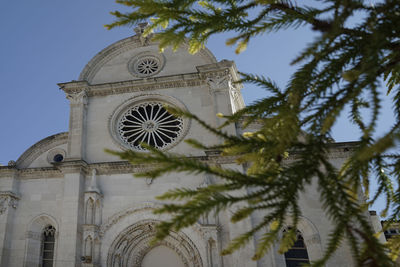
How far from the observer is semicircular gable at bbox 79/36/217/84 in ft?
55.3

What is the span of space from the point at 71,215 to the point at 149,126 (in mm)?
4796

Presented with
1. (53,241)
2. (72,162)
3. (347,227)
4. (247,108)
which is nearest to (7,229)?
(53,241)

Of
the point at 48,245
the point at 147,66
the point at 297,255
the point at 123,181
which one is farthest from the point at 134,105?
the point at 297,255

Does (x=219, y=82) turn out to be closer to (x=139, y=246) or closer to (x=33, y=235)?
(x=139, y=246)

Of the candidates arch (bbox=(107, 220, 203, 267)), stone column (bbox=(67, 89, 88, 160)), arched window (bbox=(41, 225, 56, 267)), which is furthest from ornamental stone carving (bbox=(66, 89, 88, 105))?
arch (bbox=(107, 220, 203, 267))

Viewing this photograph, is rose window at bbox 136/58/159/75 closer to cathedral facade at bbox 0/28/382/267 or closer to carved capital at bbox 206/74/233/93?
cathedral facade at bbox 0/28/382/267

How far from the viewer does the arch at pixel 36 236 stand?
1427 cm

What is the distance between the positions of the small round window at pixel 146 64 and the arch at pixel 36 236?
730cm

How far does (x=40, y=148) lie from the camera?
16344 mm

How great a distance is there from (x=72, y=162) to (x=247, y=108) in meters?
12.6

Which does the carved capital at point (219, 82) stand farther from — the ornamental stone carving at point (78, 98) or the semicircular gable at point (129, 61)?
the ornamental stone carving at point (78, 98)

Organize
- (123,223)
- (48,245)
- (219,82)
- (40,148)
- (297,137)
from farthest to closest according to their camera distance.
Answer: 1. (40,148)
2. (219,82)
3. (48,245)
4. (123,223)
5. (297,137)

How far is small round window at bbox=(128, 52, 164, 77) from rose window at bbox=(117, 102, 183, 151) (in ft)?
5.47

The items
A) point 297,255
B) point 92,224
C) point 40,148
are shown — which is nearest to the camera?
point 297,255
